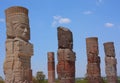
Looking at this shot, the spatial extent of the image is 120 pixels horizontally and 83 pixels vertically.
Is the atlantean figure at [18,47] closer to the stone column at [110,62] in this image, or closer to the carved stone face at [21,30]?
the carved stone face at [21,30]

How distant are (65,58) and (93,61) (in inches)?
159

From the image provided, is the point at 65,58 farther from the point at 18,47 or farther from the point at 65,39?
the point at 18,47

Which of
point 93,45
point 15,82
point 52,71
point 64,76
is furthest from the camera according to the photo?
point 52,71

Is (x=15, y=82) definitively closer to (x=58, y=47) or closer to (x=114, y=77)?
(x=58, y=47)

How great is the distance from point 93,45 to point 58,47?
13.2 feet

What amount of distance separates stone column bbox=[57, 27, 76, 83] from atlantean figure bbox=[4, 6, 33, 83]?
4337mm

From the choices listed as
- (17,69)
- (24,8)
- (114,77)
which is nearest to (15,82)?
(17,69)

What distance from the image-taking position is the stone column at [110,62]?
21219 mm

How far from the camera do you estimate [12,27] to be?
9.79 meters

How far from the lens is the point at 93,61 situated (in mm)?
17500

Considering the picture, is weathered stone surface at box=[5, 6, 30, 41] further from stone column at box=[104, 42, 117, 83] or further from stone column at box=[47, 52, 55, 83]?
stone column at box=[47, 52, 55, 83]

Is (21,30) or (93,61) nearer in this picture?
(21,30)

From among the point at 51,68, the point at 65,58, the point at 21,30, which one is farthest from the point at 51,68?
the point at 21,30

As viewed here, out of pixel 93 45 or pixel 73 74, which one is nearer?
pixel 73 74
